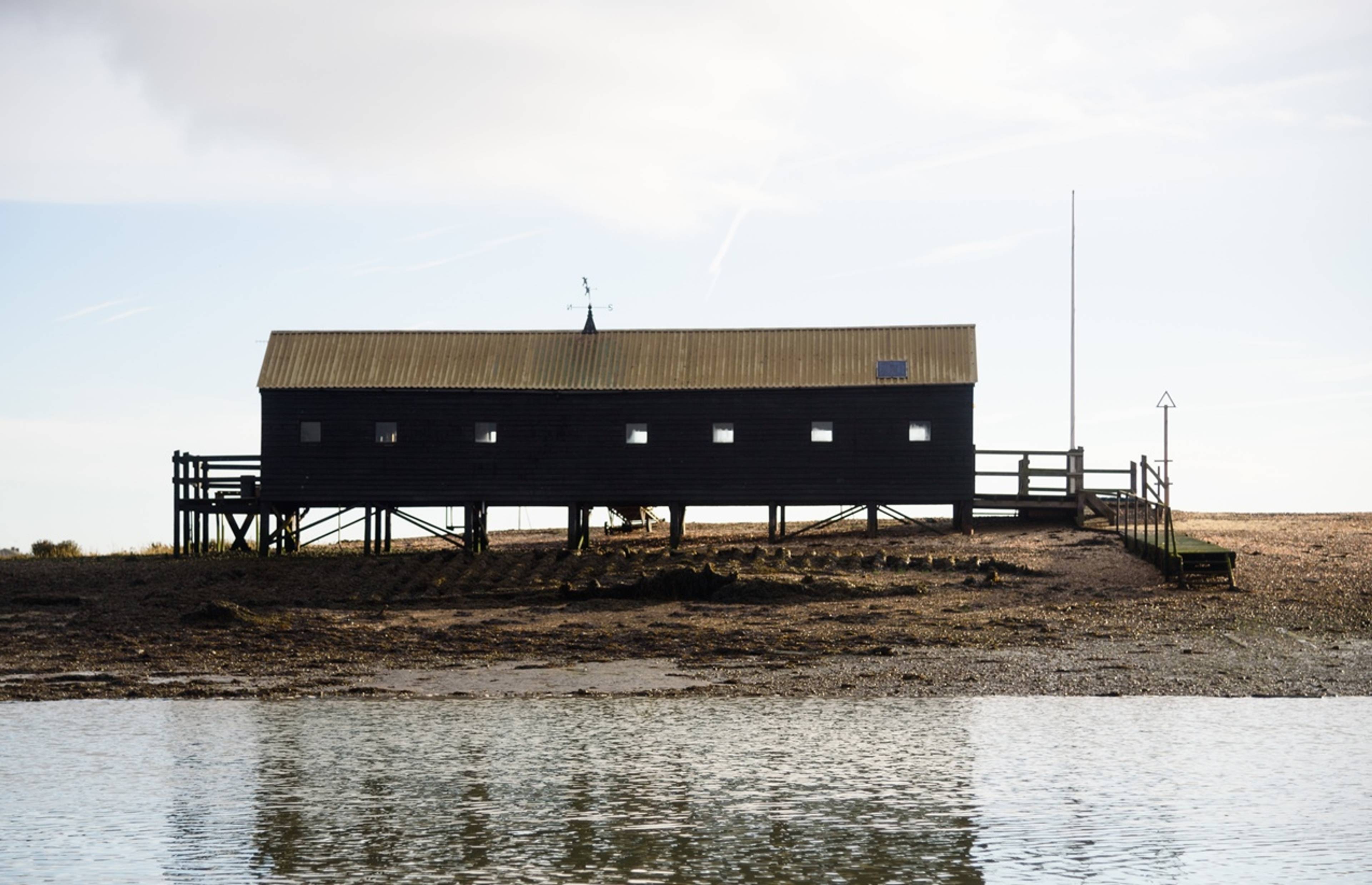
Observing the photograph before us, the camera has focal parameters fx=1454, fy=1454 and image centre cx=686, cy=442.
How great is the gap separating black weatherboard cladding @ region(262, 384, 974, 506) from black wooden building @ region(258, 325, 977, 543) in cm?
4

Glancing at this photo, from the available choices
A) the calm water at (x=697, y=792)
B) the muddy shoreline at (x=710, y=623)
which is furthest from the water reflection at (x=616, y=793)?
the muddy shoreline at (x=710, y=623)

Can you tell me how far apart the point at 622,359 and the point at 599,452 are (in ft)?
9.90

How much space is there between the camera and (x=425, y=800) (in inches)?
493

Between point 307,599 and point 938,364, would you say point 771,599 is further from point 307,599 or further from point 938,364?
point 938,364

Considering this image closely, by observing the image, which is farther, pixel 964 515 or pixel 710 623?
pixel 964 515

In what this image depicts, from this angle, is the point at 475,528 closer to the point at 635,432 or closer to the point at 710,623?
the point at 635,432

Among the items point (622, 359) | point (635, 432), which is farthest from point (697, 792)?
point (622, 359)

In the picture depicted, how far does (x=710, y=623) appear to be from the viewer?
25.3 metres

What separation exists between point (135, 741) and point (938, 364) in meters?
27.7

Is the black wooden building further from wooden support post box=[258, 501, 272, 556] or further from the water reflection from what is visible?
the water reflection

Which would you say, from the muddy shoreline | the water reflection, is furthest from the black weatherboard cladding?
the water reflection

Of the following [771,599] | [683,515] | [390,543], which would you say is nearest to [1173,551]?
[771,599]

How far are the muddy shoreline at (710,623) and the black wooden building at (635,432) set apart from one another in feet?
8.16

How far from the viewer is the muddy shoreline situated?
19.6 m
